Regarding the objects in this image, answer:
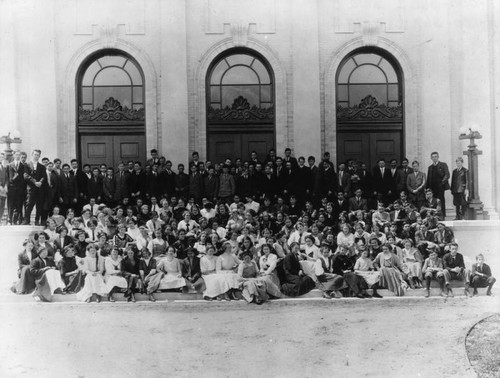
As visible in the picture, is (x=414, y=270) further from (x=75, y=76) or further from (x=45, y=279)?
(x=75, y=76)

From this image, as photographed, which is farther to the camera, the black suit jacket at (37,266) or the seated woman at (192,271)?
the seated woman at (192,271)

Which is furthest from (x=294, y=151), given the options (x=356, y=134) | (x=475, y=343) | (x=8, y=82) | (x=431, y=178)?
(x=475, y=343)

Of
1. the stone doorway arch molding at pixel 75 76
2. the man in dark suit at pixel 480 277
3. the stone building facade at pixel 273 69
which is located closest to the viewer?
the man in dark suit at pixel 480 277

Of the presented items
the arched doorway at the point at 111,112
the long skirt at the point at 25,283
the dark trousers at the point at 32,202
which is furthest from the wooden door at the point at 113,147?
the long skirt at the point at 25,283

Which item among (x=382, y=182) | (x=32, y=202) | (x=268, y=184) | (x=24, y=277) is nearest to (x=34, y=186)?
(x=32, y=202)

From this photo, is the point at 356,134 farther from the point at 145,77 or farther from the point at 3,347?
the point at 3,347

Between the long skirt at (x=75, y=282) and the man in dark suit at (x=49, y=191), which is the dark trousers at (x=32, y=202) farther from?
the long skirt at (x=75, y=282)

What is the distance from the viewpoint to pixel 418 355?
10.0 meters

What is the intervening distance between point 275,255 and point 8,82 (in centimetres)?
1060

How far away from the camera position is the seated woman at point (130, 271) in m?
13.2

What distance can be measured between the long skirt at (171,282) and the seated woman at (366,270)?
3.56 meters

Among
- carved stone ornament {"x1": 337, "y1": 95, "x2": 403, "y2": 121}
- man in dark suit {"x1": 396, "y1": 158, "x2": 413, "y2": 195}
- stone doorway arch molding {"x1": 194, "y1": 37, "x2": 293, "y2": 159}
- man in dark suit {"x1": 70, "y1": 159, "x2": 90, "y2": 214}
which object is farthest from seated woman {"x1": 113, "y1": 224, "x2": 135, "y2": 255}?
carved stone ornament {"x1": 337, "y1": 95, "x2": 403, "y2": 121}

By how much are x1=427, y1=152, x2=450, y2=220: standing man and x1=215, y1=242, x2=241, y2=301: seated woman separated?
665 centimetres

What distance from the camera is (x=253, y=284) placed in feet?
43.2
